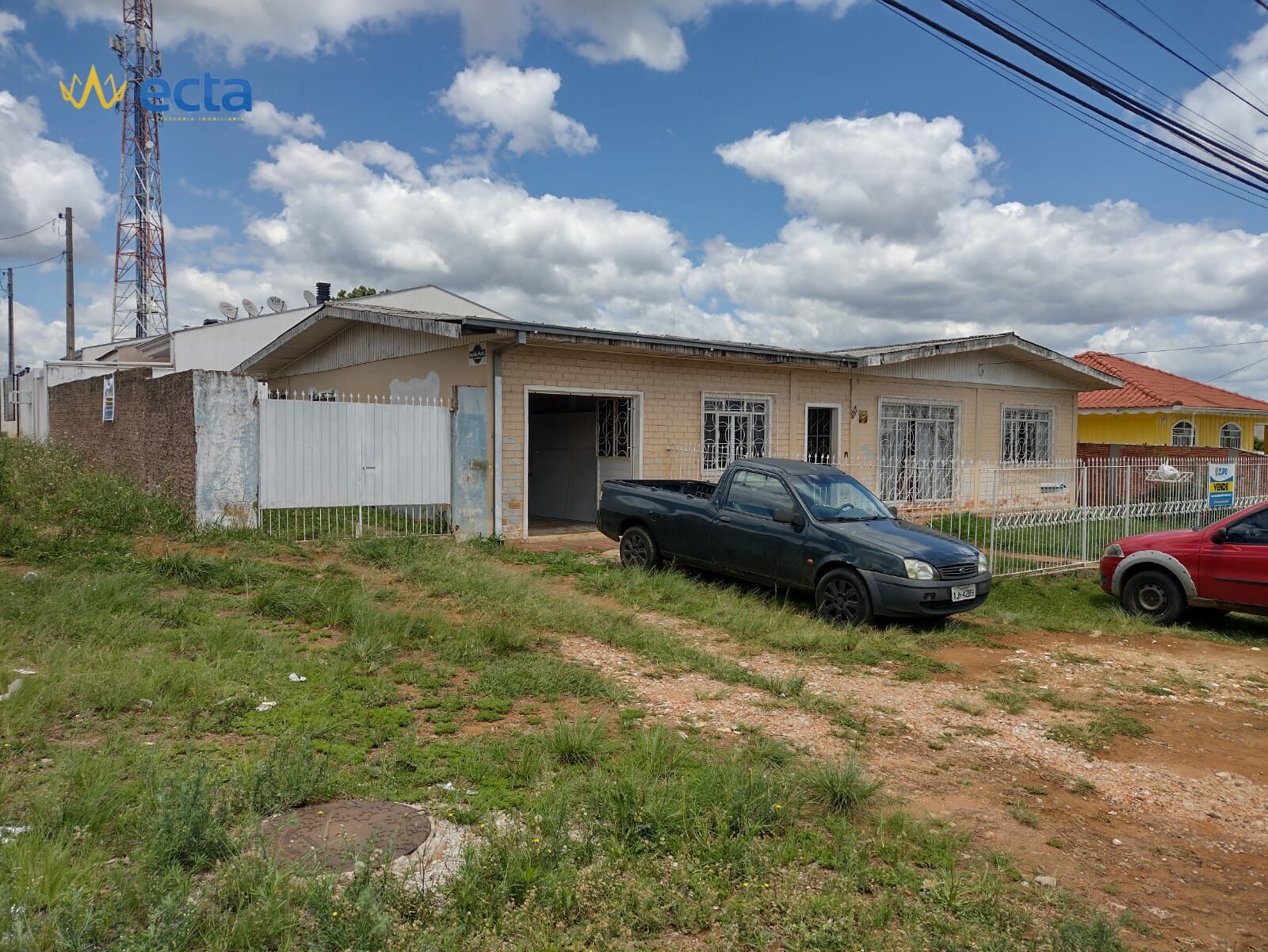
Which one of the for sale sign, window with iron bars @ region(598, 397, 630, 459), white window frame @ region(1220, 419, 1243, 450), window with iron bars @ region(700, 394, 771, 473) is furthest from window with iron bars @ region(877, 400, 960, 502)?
white window frame @ region(1220, 419, 1243, 450)

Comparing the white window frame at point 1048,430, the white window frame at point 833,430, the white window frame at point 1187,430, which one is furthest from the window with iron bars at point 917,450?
the white window frame at point 1187,430

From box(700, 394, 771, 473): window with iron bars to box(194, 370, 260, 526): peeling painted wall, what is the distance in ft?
24.4

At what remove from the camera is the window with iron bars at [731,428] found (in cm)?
1505

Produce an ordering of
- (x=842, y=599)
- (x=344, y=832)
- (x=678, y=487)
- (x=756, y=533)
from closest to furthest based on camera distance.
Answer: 1. (x=344, y=832)
2. (x=842, y=599)
3. (x=756, y=533)
4. (x=678, y=487)

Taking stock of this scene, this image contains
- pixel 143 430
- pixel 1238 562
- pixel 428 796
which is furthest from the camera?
pixel 143 430

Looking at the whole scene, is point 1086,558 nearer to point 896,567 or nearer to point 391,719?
point 896,567

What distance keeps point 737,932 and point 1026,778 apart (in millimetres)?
2658

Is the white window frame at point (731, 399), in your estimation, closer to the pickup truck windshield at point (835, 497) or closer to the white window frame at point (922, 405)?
the white window frame at point (922, 405)

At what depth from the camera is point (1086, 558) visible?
1262 cm

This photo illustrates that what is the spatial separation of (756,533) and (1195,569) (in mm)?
4923

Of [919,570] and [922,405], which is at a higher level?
[922,405]

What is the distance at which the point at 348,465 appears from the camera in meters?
11.4

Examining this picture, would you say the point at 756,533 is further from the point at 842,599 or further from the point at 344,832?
the point at 344,832

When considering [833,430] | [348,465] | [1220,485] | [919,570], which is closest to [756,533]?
[919,570]
